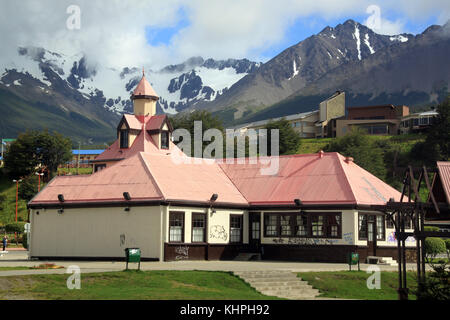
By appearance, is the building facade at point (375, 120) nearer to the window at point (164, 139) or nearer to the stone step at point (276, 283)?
the window at point (164, 139)

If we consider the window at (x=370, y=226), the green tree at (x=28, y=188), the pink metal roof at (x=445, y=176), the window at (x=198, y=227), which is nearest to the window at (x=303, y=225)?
the window at (x=370, y=226)

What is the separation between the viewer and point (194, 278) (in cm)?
2773

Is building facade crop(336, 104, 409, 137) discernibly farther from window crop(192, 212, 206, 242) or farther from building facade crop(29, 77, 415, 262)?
window crop(192, 212, 206, 242)

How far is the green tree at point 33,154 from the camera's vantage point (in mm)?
89125

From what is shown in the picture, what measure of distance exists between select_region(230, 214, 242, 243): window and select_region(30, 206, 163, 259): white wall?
19.7ft

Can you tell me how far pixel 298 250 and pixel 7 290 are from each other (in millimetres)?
21714

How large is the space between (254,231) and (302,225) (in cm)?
344

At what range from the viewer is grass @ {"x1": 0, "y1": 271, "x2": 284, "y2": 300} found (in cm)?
2172

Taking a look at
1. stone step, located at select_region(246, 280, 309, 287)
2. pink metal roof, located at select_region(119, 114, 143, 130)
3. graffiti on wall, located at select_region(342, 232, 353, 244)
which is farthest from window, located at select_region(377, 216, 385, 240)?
pink metal roof, located at select_region(119, 114, 143, 130)

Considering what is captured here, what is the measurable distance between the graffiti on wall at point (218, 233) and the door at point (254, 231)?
212 centimetres

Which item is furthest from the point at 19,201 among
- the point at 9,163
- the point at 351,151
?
the point at 351,151

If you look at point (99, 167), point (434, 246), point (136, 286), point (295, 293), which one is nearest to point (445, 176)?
point (295, 293)

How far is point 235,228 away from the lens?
42562 mm

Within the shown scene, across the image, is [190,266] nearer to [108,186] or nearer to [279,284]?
[279,284]
